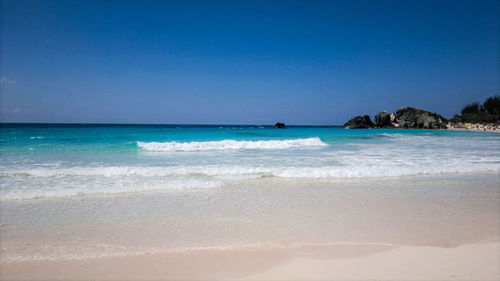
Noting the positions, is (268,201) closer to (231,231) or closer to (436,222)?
(231,231)

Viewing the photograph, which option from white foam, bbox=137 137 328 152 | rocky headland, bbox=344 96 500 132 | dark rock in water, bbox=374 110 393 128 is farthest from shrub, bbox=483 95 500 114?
white foam, bbox=137 137 328 152

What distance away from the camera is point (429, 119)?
6669cm

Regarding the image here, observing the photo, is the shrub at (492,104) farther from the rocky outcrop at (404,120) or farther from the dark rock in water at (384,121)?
the dark rock in water at (384,121)

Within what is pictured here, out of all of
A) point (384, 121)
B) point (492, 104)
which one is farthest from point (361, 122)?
point (492, 104)

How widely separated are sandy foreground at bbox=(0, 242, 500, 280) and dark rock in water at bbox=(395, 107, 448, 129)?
75.9 meters

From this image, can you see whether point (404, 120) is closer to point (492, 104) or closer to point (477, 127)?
point (477, 127)

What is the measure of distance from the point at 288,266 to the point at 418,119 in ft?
266

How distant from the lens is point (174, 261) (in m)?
3.02

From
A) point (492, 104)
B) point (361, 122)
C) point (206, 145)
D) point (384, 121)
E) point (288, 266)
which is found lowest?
point (288, 266)

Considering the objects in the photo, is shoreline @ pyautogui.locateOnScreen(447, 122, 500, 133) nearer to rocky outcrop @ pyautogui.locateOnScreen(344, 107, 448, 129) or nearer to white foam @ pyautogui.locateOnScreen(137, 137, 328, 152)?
rocky outcrop @ pyautogui.locateOnScreen(344, 107, 448, 129)

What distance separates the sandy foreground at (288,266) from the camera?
8.95 ft

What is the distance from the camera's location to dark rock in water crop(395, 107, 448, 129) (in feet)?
214

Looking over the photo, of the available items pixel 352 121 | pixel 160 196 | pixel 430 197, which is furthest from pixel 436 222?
pixel 352 121

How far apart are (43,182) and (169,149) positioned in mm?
10141
